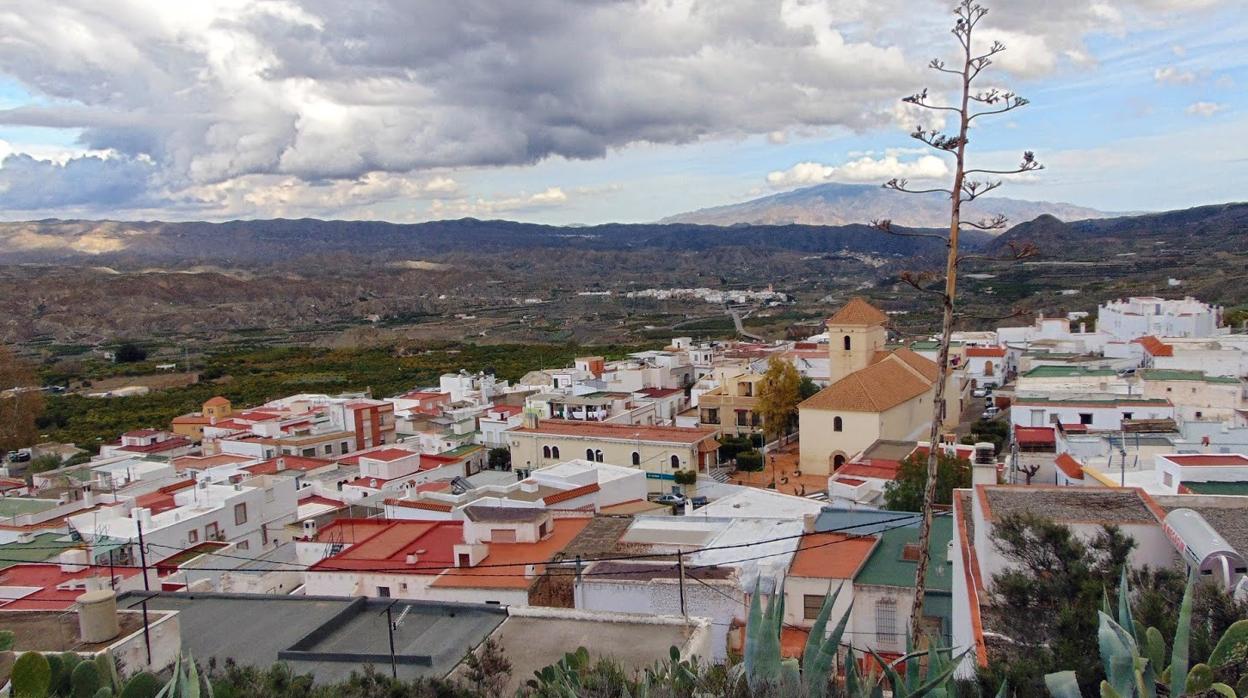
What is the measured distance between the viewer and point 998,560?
A: 26.6ft

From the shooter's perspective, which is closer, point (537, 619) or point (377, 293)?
point (537, 619)

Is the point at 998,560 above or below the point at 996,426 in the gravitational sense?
above

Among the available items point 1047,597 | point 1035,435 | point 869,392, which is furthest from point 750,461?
point 1047,597

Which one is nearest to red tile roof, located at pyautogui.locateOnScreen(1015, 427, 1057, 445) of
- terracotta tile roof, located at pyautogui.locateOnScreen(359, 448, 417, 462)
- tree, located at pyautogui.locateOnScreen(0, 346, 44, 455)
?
terracotta tile roof, located at pyautogui.locateOnScreen(359, 448, 417, 462)

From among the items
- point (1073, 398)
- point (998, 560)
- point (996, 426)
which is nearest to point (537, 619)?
→ point (998, 560)

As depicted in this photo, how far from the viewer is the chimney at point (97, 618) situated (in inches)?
289

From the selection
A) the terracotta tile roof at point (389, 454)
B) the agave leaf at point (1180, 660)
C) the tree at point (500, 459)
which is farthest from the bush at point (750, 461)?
the agave leaf at point (1180, 660)

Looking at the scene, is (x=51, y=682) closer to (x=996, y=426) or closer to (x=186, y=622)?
(x=186, y=622)

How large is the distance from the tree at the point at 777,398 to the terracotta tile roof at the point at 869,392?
283 centimetres

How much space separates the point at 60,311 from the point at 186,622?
342 ft

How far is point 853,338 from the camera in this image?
107ft

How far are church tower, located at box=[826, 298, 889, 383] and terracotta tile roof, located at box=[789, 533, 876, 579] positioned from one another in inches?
785

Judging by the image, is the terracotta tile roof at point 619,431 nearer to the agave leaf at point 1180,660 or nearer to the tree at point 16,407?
the agave leaf at point 1180,660

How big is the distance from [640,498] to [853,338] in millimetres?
16082
